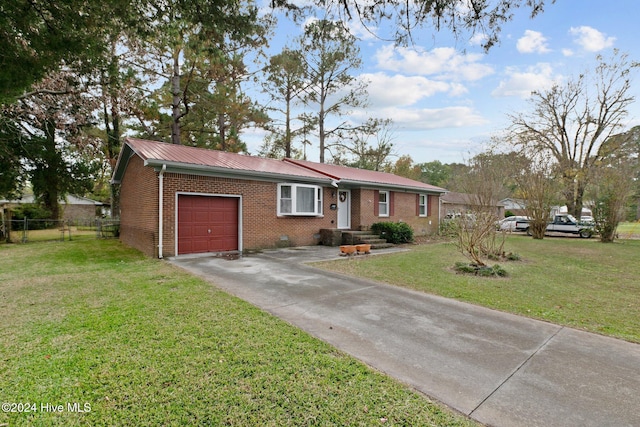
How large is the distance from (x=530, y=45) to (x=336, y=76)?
19475mm

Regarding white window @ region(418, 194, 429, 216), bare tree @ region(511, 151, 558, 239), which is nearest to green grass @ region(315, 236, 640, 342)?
bare tree @ region(511, 151, 558, 239)

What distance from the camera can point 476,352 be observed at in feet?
11.4

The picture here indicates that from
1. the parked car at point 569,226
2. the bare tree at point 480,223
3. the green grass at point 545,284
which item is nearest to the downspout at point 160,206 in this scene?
A: the green grass at point 545,284

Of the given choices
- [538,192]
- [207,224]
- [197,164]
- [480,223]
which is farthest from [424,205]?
[197,164]

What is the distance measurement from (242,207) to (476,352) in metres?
8.96

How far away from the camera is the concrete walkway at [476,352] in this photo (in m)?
2.53

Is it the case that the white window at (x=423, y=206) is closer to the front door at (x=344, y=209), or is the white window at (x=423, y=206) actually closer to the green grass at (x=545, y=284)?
the front door at (x=344, y=209)

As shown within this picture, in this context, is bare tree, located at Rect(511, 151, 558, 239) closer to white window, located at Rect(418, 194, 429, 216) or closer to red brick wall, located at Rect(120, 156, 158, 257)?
white window, located at Rect(418, 194, 429, 216)

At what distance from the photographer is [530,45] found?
21.4 feet

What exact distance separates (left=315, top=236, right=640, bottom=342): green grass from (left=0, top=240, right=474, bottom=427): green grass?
3574mm

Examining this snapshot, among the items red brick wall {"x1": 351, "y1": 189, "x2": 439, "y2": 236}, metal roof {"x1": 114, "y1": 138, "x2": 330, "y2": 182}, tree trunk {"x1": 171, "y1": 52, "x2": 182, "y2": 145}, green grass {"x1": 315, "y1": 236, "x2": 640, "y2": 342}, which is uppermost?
tree trunk {"x1": 171, "y1": 52, "x2": 182, "y2": 145}

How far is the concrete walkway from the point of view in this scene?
8.29 ft

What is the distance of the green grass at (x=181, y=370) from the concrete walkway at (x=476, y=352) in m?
0.34

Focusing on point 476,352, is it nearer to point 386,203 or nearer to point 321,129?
point 386,203
